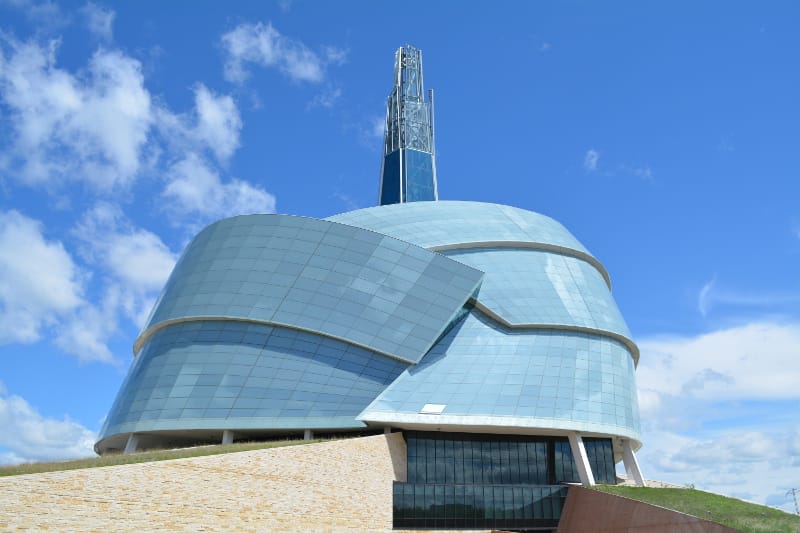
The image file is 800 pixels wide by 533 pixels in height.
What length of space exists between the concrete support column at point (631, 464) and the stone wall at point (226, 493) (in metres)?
15.0

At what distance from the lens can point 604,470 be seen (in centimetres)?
3897

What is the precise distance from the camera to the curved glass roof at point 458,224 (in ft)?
145

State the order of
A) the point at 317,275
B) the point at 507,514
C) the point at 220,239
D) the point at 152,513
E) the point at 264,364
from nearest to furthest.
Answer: the point at 152,513 → the point at 507,514 → the point at 264,364 → the point at 317,275 → the point at 220,239

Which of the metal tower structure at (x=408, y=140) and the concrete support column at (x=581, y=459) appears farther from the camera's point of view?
the metal tower structure at (x=408, y=140)

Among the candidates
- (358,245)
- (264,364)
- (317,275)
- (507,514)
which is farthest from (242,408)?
(507,514)

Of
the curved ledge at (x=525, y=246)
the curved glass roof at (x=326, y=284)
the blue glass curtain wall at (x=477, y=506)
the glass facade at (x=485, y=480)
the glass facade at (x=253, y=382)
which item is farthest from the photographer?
the curved ledge at (x=525, y=246)

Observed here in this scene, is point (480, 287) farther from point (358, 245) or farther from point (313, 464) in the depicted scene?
point (313, 464)

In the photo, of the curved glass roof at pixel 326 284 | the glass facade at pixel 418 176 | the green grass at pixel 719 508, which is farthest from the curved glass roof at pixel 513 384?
the glass facade at pixel 418 176

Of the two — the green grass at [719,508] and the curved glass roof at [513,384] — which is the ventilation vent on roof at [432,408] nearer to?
the curved glass roof at [513,384]

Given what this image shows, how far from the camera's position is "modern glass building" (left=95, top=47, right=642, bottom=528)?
35281 mm

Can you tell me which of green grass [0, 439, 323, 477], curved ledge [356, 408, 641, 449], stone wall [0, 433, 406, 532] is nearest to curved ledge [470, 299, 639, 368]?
curved ledge [356, 408, 641, 449]

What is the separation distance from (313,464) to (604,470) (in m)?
18.9

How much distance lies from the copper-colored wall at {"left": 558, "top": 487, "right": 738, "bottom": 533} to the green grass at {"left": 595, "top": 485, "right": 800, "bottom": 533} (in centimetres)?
57

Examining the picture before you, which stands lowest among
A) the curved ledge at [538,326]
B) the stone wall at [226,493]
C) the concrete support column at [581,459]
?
the stone wall at [226,493]
